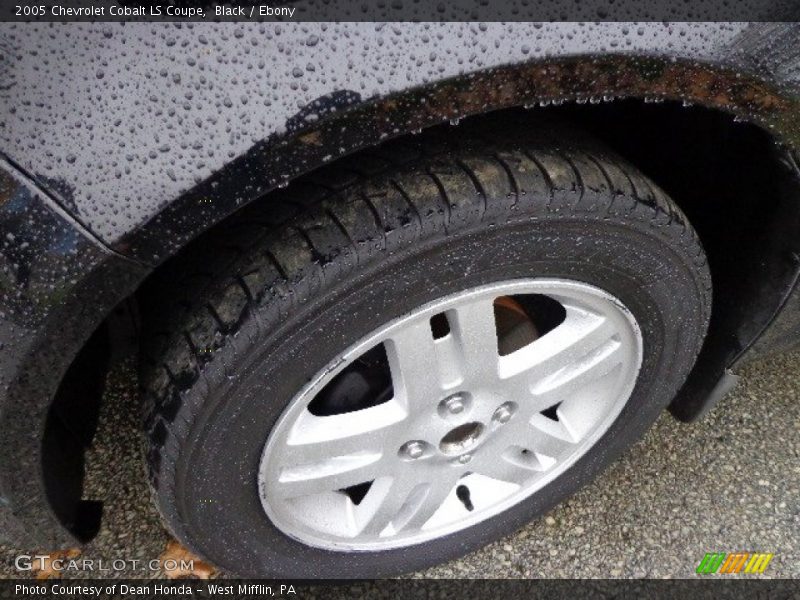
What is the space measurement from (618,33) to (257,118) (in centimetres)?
56

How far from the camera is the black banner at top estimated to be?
98 centimetres

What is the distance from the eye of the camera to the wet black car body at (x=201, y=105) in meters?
1.00

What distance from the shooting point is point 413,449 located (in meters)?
1.56

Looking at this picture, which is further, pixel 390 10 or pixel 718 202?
pixel 718 202

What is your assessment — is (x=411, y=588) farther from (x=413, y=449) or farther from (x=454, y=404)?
(x=454, y=404)

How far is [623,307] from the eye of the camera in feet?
4.95

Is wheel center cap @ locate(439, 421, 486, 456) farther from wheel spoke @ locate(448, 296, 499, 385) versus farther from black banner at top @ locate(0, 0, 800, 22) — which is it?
black banner at top @ locate(0, 0, 800, 22)

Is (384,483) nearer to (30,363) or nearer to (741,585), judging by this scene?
(30,363)

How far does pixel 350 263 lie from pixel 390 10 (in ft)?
1.25

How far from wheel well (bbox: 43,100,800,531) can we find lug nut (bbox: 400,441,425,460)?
1.91 ft

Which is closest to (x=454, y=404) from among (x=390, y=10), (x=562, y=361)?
(x=562, y=361)

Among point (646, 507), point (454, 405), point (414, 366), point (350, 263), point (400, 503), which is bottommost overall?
point (646, 507)

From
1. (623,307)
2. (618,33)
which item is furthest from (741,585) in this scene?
(618,33)

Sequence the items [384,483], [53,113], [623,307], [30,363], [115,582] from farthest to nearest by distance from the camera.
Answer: [115,582] → [384,483] → [623,307] → [30,363] → [53,113]
